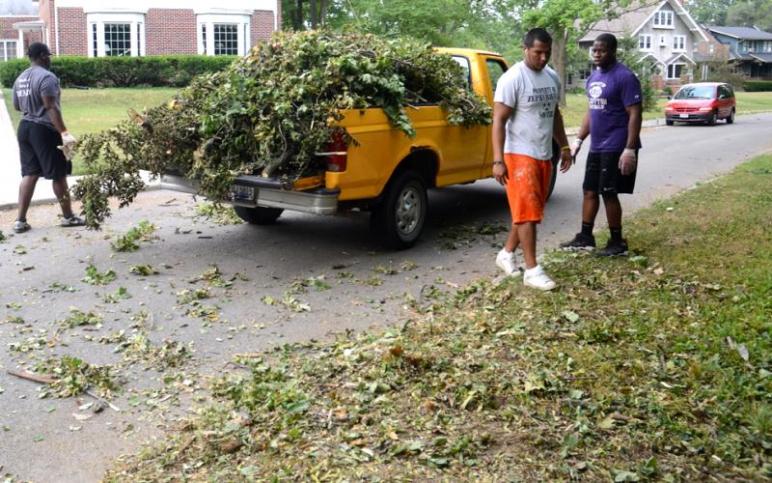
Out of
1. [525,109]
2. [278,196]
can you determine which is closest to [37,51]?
[278,196]

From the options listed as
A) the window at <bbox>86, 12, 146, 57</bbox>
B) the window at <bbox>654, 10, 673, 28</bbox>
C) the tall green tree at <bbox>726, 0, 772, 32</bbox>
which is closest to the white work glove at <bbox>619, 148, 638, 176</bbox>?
the window at <bbox>86, 12, 146, 57</bbox>

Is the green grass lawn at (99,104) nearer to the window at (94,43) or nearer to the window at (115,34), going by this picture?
the window at (115,34)

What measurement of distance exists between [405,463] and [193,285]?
386 cm

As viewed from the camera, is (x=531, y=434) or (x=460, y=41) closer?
(x=531, y=434)

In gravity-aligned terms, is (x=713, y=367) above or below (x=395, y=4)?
below

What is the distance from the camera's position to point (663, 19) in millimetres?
71188

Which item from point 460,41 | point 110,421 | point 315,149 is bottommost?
point 110,421

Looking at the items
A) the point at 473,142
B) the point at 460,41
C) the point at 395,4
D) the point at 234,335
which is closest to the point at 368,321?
the point at 234,335

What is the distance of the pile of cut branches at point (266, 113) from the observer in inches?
291

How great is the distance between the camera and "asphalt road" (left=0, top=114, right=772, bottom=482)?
4.59 m

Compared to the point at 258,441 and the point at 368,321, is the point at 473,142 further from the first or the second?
the point at 258,441

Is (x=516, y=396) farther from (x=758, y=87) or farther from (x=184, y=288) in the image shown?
(x=758, y=87)

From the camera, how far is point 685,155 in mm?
17844

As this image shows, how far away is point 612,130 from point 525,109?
1.12 m
